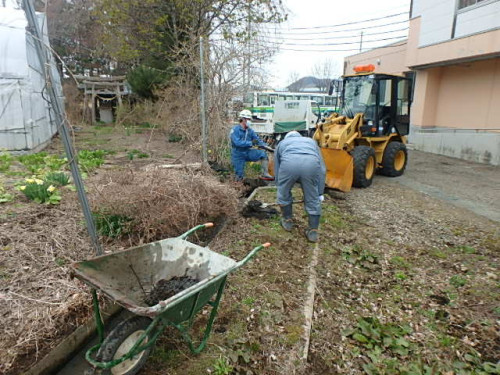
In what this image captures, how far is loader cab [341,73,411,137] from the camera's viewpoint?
7367 millimetres

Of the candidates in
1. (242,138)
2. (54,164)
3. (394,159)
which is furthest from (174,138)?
(394,159)

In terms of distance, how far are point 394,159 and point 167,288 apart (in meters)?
6.98

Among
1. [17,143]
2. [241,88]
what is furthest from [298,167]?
[17,143]

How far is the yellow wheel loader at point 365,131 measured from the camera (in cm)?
670

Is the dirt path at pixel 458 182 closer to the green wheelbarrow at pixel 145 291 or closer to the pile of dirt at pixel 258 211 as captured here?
the pile of dirt at pixel 258 211

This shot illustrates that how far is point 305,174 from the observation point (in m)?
4.18

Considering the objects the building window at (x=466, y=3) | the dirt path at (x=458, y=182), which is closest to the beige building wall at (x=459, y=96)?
the building window at (x=466, y=3)

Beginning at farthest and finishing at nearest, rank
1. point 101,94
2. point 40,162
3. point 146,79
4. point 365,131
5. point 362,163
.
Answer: point 101,94, point 146,79, point 365,131, point 40,162, point 362,163

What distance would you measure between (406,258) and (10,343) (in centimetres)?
399

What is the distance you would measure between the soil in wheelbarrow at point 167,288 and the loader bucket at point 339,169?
464 cm

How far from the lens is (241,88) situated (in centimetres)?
767

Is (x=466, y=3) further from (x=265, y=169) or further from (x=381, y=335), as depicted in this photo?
(x=381, y=335)

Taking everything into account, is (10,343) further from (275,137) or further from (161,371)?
(275,137)

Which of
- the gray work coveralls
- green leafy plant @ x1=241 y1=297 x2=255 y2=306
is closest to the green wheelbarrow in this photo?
green leafy plant @ x1=241 y1=297 x2=255 y2=306
